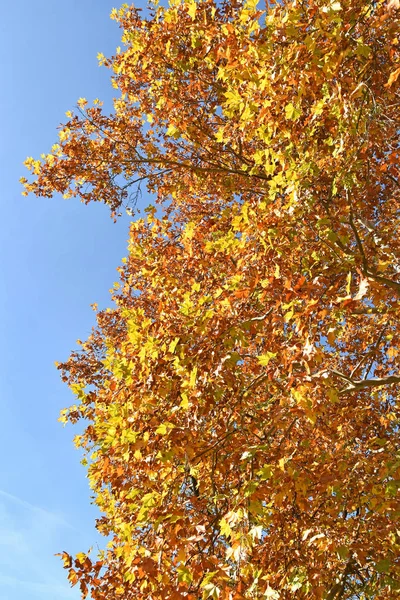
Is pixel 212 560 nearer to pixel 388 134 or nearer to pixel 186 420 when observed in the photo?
pixel 186 420

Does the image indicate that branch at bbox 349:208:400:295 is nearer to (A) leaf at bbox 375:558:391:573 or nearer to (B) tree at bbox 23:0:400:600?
(B) tree at bbox 23:0:400:600

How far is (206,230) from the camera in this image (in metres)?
7.93

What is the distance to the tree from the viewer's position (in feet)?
13.0

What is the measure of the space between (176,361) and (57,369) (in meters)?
8.62

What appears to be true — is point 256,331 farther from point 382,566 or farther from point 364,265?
point 382,566

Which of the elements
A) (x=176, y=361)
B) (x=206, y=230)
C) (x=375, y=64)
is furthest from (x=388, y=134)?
(x=176, y=361)

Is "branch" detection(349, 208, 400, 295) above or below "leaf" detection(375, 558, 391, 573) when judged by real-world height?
above

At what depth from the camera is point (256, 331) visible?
474 cm

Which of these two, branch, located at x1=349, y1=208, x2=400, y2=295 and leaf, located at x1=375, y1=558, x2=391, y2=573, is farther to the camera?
leaf, located at x1=375, y1=558, x2=391, y2=573

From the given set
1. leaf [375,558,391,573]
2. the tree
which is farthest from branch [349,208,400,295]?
leaf [375,558,391,573]

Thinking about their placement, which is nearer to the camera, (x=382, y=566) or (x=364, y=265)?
(x=364, y=265)

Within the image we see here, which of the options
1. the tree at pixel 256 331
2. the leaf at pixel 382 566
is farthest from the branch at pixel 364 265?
the leaf at pixel 382 566

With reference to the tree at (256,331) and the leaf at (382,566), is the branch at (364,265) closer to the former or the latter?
the tree at (256,331)

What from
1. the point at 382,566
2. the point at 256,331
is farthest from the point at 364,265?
the point at 382,566
